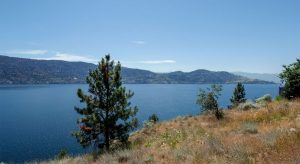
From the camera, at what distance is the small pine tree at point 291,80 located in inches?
934

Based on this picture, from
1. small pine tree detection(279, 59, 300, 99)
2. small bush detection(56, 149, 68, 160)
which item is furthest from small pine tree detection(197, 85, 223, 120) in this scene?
small bush detection(56, 149, 68, 160)

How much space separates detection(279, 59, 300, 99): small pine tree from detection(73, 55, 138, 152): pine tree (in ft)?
38.9

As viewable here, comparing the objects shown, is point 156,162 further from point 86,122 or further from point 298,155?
point 86,122

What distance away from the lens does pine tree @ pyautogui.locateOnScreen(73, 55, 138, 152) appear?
22.9 metres

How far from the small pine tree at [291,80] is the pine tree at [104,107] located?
38.9 ft

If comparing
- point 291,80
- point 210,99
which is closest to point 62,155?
point 210,99

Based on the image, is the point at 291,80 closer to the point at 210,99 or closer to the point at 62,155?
the point at 210,99

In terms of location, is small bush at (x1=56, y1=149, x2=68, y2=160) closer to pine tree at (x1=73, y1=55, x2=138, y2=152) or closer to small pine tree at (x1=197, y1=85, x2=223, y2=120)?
pine tree at (x1=73, y1=55, x2=138, y2=152)

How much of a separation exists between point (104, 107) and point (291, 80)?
46.9ft

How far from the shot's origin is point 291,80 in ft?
78.5

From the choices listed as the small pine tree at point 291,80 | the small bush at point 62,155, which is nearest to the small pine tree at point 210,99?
the small pine tree at point 291,80

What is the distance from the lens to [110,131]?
78.0 feet

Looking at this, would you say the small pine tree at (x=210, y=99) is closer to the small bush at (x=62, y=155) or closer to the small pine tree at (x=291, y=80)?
the small pine tree at (x=291, y=80)

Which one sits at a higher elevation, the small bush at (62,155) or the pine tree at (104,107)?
the pine tree at (104,107)
